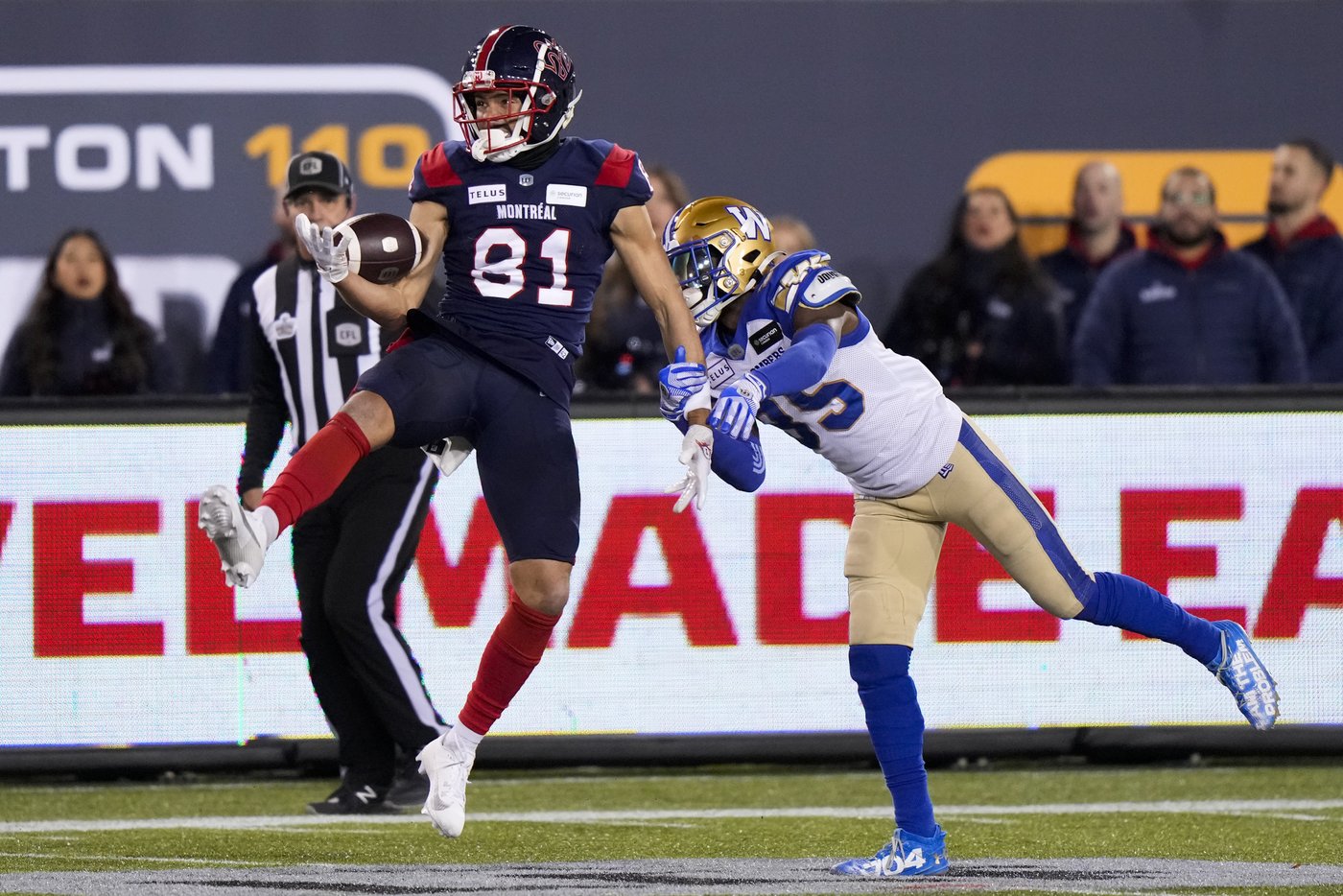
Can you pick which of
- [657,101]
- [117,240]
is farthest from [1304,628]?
[117,240]

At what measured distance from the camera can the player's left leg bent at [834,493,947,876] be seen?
4.71 metres

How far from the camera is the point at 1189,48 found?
1036 cm

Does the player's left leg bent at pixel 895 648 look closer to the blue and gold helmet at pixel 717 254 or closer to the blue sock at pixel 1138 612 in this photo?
the blue sock at pixel 1138 612

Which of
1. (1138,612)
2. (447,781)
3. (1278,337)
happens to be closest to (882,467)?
(1138,612)

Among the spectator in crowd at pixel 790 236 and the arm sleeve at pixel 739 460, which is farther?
the spectator in crowd at pixel 790 236

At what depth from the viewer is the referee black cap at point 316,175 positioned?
20.7 feet

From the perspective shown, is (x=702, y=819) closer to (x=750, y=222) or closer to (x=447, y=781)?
(x=447, y=781)

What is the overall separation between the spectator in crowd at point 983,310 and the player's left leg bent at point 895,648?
342 centimetres

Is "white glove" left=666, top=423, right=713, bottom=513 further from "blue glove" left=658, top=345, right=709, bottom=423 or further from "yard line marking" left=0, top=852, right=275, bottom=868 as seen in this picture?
"yard line marking" left=0, top=852, right=275, bottom=868

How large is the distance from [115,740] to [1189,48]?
616 cm

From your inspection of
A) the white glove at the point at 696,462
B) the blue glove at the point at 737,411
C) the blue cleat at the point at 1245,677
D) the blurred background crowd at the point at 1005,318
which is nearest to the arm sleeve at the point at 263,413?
the blurred background crowd at the point at 1005,318

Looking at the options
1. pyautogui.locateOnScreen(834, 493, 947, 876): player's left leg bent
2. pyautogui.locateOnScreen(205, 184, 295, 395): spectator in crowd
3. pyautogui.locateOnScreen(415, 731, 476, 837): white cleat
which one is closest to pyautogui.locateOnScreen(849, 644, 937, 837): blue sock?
pyautogui.locateOnScreen(834, 493, 947, 876): player's left leg bent

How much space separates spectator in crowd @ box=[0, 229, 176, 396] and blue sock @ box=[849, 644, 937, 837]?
440 centimetres

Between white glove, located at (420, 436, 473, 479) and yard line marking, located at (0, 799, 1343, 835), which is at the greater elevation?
white glove, located at (420, 436, 473, 479)
